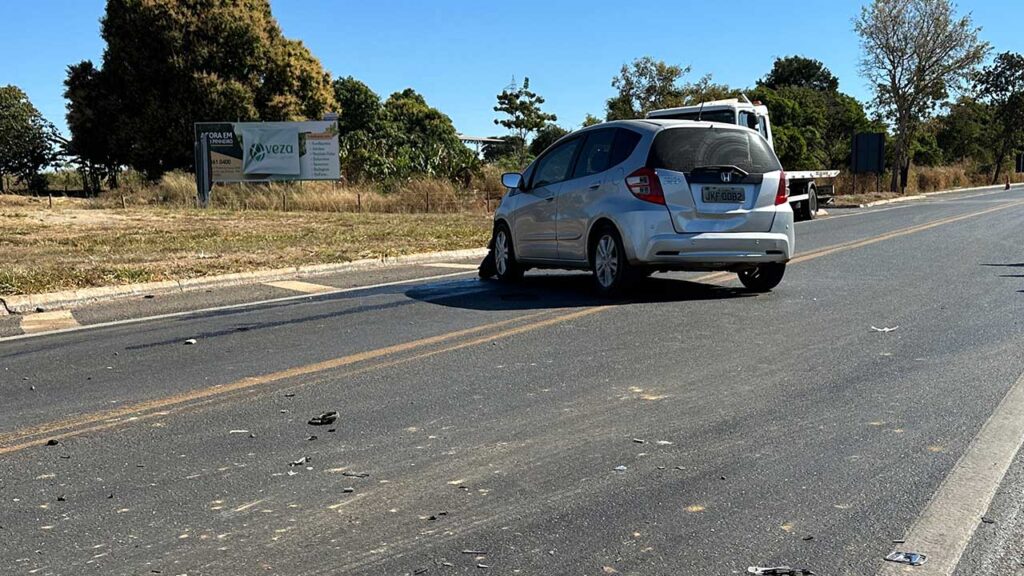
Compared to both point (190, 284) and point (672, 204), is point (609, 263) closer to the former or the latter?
point (672, 204)

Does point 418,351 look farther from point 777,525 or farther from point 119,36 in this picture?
point 119,36

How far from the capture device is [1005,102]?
7138 centimetres

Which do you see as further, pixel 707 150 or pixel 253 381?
pixel 707 150

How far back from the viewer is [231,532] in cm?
364

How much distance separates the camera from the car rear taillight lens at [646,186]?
30.8 feet

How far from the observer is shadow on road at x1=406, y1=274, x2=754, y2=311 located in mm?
9547

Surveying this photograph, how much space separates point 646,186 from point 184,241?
10.2 m

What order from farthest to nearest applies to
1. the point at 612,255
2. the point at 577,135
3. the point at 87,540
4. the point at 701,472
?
1. the point at 577,135
2. the point at 612,255
3. the point at 701,472
4. the point at 87,540

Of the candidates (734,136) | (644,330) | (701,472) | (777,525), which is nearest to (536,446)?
(701,472)

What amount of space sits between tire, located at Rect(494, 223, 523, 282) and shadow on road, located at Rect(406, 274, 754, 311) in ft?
0.41

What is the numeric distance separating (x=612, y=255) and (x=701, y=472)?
5670mm

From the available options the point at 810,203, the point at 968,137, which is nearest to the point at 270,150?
the point at 810,203

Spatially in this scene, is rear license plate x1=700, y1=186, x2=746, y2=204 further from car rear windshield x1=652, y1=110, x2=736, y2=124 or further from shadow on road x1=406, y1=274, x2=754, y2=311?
car rear windshield x1=652, y1=110, x2=736, y2=124

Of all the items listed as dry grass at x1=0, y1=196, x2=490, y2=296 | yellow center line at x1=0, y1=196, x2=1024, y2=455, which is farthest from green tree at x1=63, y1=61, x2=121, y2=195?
yellow center line at x1=0, y1=196, x2=1024, y2=455
